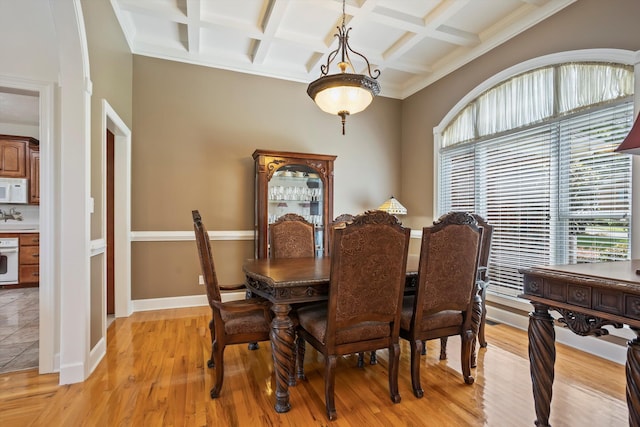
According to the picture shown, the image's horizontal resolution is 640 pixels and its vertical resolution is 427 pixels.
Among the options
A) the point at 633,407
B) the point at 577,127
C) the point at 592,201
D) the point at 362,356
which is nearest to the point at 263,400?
the point at 362,356

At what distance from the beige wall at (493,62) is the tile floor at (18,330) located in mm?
4442

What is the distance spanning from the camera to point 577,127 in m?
2.78

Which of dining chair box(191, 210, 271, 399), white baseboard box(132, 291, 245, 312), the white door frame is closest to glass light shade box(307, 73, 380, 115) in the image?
dining chair box(191, 210, 271, 399)

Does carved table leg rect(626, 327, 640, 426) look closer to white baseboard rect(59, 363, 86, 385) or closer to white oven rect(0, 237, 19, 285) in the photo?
white baseboard rect(59, 363, 86, 385)

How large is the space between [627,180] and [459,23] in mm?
2147

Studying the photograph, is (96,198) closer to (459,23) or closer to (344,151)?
(344,151)

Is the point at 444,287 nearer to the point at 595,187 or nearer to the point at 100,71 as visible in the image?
the point at 595,187

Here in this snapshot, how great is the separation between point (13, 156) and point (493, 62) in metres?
7.27

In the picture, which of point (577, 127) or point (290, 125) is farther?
point (290, 125)

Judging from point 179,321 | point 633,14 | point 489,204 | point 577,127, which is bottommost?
point 179,321

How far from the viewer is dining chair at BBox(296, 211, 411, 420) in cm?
169

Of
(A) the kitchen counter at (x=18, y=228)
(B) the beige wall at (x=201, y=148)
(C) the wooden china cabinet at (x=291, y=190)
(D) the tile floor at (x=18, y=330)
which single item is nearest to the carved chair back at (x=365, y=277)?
(C) the wooden china cabinet at (x=291, y=190)

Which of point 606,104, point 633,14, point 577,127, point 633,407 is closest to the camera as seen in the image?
point 633,407

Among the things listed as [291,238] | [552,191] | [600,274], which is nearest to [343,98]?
[291,238]
